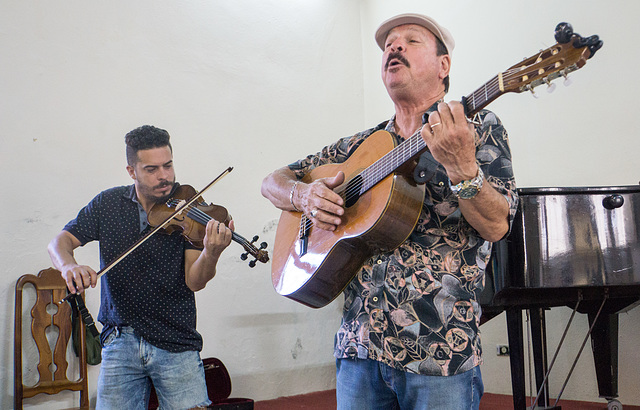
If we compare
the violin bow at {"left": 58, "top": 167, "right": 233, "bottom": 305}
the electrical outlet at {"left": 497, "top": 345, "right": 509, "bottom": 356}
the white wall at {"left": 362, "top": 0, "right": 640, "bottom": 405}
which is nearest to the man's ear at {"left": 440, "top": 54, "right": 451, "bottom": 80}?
the violin bow at {"left": 58, "top": 167, "right": 233, "bottom": 305}

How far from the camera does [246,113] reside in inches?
185

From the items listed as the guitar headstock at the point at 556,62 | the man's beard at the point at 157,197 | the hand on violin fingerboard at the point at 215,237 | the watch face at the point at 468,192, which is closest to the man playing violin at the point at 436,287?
the watch face at the point at 468,192

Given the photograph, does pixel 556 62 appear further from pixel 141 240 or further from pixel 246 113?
pixel 246 113

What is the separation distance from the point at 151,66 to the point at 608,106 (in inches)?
127

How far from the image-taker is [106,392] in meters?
2.19

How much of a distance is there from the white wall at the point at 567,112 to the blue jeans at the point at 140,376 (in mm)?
2685

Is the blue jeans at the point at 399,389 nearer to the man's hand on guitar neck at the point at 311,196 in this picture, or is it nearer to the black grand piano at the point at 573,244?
the man's hand on guitar neck at the point at 311,196

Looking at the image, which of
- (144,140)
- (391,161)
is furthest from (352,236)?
(144,140)

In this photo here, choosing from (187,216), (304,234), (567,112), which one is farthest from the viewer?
(567,112)

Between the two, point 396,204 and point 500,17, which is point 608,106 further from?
point 396,204

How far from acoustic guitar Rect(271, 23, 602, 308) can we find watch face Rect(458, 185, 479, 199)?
16 centimetres

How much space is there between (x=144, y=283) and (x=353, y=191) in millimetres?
1192

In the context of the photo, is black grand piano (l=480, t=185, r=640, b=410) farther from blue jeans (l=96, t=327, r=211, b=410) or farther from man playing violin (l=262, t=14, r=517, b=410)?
blue jeans (l=96, t=327, r=211, b=410)

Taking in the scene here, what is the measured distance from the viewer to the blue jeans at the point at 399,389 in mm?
1287
